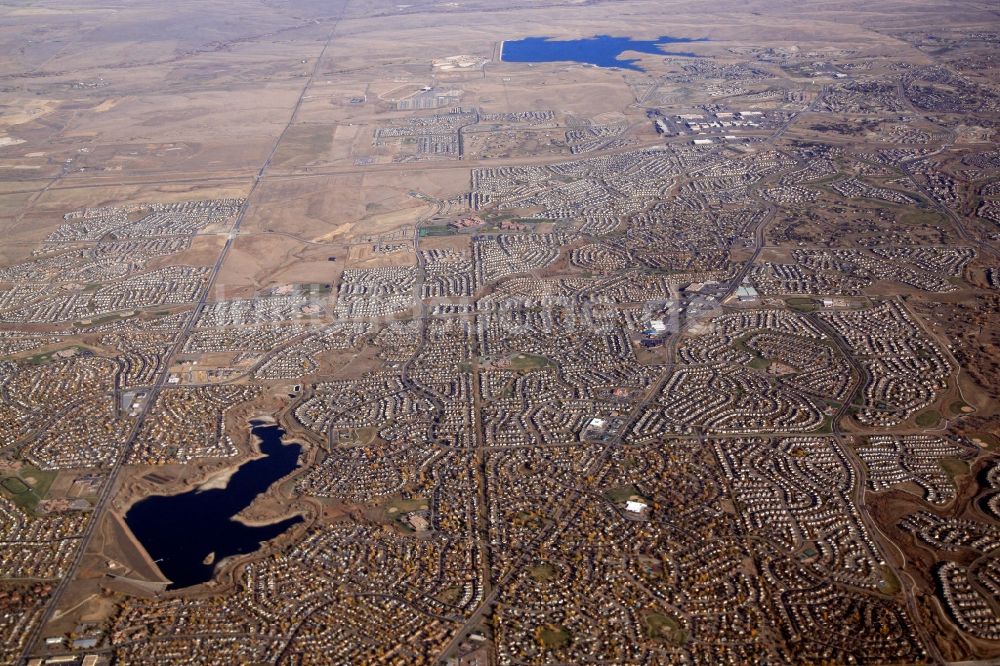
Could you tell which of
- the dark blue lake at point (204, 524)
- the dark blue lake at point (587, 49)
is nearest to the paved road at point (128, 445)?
the dark blue lake at point (204, 524)

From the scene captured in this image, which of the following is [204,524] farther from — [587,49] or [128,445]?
[587,49]

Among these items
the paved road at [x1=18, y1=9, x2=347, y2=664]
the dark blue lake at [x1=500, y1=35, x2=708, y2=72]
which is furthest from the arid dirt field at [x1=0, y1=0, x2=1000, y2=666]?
the dark blue lake at [x1=500, y1=35, x2=708, y2=72]

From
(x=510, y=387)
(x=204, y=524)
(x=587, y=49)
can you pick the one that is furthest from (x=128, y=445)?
(x=587, y=49)

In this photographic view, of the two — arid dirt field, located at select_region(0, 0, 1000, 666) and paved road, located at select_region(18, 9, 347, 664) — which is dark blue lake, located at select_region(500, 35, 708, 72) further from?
paved road, located at select_region(18, 9, 347, 664)

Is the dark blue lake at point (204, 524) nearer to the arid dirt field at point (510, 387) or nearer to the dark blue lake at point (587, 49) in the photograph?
the arid dirt field at point (510, 387)

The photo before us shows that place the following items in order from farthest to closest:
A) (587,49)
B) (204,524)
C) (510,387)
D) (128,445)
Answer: (587,49) < (510,387) < (128,445) < (204,524)
